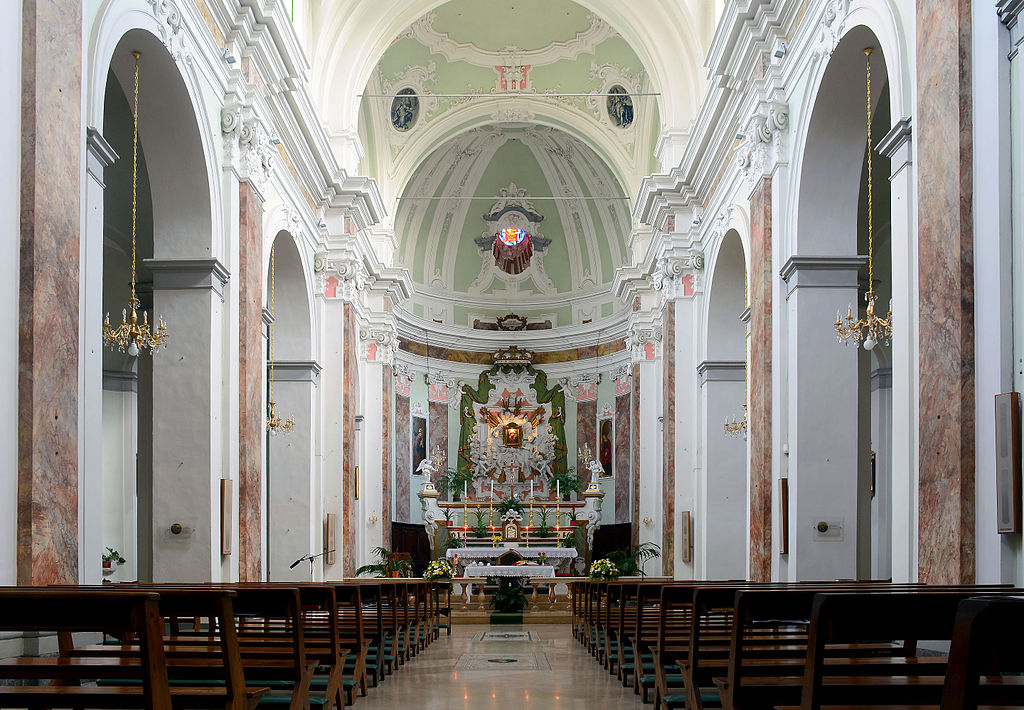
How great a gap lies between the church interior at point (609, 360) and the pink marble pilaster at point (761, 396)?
0.15 ft

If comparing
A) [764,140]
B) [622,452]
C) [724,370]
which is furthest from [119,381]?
[622,452]

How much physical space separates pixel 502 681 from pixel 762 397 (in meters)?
4.53

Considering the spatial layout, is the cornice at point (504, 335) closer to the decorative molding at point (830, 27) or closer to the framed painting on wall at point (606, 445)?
the framed painting on wall at point (606, 445)

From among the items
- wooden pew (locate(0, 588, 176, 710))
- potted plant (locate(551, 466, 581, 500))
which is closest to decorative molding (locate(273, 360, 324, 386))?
potted plant (locate(551, 466, 581, 500))

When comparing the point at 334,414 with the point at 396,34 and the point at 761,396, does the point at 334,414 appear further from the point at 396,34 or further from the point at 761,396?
the point at 761,396

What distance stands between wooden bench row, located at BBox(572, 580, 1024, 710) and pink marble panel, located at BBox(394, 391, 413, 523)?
783 inches

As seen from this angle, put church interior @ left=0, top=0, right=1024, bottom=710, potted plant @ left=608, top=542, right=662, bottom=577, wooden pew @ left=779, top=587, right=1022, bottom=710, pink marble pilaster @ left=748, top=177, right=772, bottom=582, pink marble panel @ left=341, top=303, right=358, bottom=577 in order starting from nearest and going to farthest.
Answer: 1. wooden pew @ left=779, top=587, right=1022, bottom=710
2. church interior @ left=0, top=0, right=1024, bottom=710
3. pink marble pilaster @ left=748, top=177, right=772, bottom=582
4. pink marble panel @ left=341, top=303, right=358, bottom=577
5. potted plant @ left=608, top=542, right=662, bottom=577

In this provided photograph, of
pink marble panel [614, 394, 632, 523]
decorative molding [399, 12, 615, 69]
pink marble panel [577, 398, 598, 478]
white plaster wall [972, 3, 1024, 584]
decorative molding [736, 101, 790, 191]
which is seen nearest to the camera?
white plaster wall [972, 3, 1024, 584]

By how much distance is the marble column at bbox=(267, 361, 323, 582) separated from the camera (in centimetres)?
1608

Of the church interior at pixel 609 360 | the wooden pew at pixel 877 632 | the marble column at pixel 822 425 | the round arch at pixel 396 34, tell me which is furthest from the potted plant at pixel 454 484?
the wooden pew at pixel 877 632

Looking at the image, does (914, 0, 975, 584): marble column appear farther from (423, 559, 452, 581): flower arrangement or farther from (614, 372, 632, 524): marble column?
(614, 372, 632, 524): marble column

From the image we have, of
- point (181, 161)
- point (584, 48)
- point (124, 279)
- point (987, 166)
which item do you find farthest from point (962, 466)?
point (584, 48)

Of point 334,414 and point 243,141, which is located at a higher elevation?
point 243,141

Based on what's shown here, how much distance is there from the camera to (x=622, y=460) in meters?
26.9
